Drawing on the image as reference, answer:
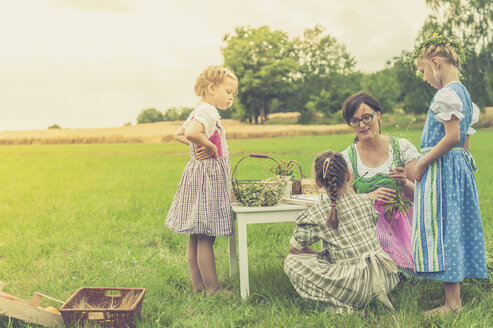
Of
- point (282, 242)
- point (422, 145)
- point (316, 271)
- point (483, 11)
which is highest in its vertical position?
point (483, 11)

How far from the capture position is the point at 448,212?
10.2ft

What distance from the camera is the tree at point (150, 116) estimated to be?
1644 inches

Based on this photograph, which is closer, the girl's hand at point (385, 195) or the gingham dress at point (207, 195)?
the girl's hand at point (385, 195)

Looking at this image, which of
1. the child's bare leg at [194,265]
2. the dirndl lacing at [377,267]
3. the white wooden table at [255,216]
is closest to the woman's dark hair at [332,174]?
the dirndl lacing at [377,267]

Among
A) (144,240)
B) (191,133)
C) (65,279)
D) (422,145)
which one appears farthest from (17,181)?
(422,145)

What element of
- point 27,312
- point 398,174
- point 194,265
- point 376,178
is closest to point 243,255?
point 194,265

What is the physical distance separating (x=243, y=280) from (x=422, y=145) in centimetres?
162

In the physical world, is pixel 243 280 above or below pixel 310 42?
below

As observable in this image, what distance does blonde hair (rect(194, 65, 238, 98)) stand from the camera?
3.64 m

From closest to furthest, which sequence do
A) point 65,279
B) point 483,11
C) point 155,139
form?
point 65,279
point 155,139
point 483,11

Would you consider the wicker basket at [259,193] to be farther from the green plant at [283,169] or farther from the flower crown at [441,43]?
the flower crown at [441,43]

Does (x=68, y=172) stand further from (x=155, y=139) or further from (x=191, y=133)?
(x=155, y=139)

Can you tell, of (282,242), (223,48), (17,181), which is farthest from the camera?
(223,48)

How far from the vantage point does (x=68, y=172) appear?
13.9 metres
